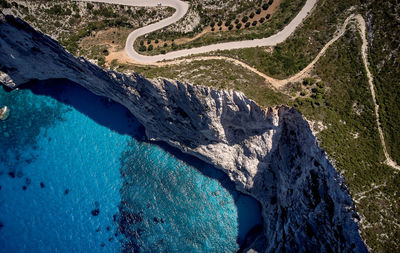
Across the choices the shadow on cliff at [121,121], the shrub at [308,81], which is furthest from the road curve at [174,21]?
the shadow on cliff at [121,121]

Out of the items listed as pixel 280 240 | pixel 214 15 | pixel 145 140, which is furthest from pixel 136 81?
pixel 280 240

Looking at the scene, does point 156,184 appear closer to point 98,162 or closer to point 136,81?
point 98,162

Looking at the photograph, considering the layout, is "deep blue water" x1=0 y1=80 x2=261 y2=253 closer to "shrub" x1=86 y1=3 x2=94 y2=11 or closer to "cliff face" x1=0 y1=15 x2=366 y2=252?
"cliff face" x1=0 y1=15 x2=366 y2=252

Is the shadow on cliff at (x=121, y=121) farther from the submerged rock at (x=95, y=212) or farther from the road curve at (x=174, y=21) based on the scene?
the submerged rock at (x=95, y=212)

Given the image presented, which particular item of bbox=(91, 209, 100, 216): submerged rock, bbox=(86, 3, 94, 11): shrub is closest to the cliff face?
bbox=(86, 3, 94, 11): shrub

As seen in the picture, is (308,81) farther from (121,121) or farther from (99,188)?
(99,188)

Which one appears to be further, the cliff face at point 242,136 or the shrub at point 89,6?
the shrub at point 89,6
